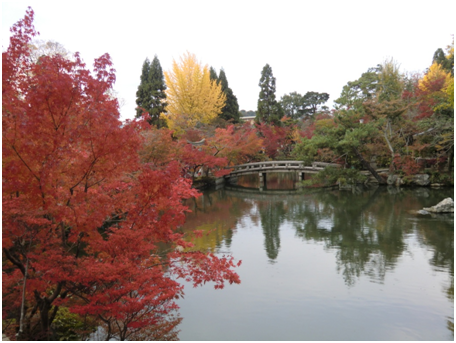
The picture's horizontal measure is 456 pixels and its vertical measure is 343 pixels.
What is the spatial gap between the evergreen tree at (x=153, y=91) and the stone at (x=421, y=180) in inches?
640

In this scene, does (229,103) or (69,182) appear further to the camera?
(229,103)

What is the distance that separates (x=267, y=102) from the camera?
1134 inches

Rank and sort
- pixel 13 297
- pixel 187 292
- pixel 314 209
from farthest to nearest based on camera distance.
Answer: pixel 314 209 → pixel 187 292 → pixel 13 297

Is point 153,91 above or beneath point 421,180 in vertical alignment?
above

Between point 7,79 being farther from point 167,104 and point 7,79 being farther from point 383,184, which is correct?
point 167,104

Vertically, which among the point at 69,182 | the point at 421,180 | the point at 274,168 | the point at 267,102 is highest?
the point at 267,102

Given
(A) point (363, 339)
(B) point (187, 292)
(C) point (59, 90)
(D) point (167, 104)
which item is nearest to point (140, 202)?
(C) point (59, 90)

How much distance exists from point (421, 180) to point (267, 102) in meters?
14.0

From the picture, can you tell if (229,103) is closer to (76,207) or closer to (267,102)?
(267,102)

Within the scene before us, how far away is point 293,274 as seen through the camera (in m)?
7.21

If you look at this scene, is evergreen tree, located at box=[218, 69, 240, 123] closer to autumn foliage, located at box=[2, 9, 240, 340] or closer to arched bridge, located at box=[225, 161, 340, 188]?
arched bridge, located at box=[225, 161, 340, 188]

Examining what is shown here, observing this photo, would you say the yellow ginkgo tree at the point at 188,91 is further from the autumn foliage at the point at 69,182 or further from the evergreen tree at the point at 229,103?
the autumn foliage at the point at 69,182

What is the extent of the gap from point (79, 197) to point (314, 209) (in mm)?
11801

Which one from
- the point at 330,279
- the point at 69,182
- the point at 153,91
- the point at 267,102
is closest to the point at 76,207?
the point at 69,182
